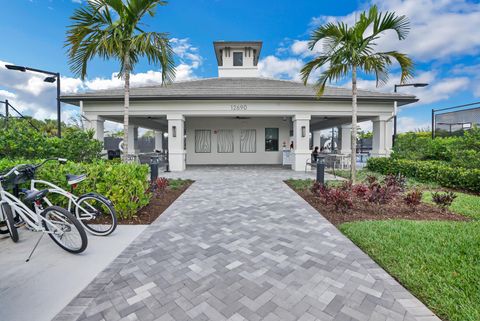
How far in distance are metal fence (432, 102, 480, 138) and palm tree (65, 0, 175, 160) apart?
15189mm

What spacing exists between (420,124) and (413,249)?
931 inches

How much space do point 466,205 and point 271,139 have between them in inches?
470

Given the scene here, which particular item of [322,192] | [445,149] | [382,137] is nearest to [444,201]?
[322,192]

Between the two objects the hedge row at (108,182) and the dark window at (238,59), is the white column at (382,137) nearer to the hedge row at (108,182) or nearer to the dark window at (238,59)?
the dark window at (238,59)

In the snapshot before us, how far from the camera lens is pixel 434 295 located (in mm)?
2295

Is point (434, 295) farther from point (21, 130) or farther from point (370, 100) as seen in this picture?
point (370, 100)

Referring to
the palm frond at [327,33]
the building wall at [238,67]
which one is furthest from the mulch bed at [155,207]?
the building wall at [238,67]

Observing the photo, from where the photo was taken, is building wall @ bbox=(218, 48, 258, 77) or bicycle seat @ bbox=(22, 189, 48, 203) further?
building wall @ bbox=(218, 48, 258, 77)

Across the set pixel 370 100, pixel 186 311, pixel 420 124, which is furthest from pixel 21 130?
pixel 420 124

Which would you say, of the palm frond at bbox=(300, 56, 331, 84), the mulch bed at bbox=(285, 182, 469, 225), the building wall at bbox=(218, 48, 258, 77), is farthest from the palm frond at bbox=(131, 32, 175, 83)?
the building wall at bbox=(218, 48, 258, 77)

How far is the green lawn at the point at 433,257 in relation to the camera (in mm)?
2211

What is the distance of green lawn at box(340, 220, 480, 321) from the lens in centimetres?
221

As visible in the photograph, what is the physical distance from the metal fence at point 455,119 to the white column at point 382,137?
3.33 metres

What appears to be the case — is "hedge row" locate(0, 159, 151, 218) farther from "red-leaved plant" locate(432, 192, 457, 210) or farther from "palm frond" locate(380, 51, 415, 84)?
"palm frond" locate(380, 51, 415, 84)
